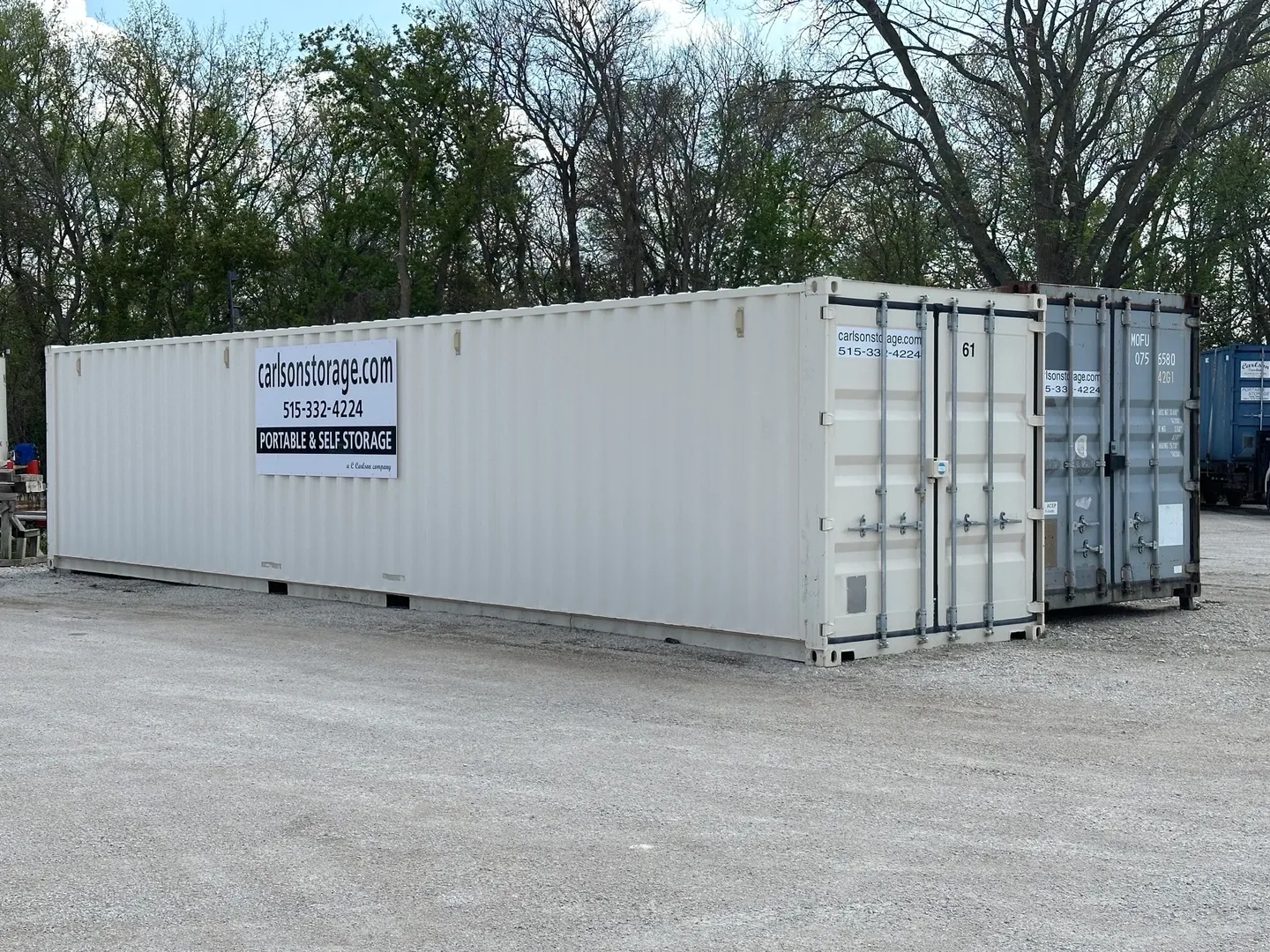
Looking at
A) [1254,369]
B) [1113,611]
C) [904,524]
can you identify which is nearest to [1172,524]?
[1113,611]

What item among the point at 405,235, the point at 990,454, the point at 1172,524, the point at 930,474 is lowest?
the point at 1172,524

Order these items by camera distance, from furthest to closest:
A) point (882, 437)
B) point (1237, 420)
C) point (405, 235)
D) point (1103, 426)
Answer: point (405, 235) → point (1237, 420) → point (1103, 426) → point (882, 437)

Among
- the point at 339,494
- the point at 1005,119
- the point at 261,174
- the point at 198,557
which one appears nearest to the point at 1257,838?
the point at 339,494

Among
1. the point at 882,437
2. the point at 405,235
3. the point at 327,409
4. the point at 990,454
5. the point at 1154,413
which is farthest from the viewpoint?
the point at 405,235

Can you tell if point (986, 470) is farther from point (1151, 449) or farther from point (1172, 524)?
point (1172, 524)

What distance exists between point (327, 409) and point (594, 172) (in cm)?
A: 2570

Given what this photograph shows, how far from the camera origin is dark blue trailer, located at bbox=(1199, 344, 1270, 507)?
95.1 feet

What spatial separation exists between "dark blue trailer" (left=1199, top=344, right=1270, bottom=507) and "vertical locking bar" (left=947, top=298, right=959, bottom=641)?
62.8 ft

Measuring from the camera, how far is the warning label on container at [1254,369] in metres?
28.9

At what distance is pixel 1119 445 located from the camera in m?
13.4

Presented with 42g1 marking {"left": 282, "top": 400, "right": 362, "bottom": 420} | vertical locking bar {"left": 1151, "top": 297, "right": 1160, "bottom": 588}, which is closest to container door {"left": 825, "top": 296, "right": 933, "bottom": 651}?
vertical locking bar {"left": 1151, "top": 297, "right": 1160, "bottom": 588}

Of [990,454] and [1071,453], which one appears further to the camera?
[1071,453]

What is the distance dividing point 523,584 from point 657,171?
2771 centimetres

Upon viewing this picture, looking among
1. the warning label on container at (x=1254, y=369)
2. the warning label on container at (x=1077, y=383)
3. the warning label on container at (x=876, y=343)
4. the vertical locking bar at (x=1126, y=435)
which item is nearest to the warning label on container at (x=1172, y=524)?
the vertical locking bar at (x=1126, y=435)
